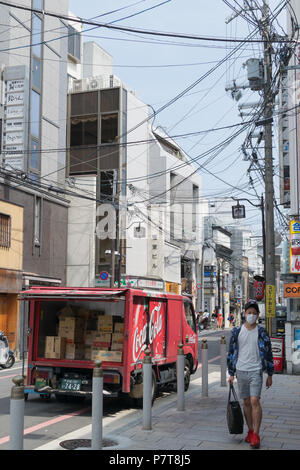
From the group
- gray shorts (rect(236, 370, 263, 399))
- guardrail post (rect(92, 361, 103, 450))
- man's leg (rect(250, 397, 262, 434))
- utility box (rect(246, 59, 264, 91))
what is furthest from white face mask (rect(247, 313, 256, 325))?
utility box (rect(246, 59, 264, 91))

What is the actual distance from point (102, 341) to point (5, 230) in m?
15.7

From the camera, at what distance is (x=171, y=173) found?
55000mm

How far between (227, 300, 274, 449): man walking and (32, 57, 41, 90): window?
25949mm

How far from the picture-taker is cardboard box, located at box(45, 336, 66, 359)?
10.8 m

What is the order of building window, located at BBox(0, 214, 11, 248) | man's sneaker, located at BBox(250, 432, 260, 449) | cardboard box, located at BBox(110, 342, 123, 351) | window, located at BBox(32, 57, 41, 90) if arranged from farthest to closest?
window, located at BBox(32, 57, 41, 90) < building window, located at BBox(0, 214, 11, 248) < cardboard box, located at BBox(110, 342, 123, 351) < man's sneaker, located at BBox(250, 432, 260, 449)

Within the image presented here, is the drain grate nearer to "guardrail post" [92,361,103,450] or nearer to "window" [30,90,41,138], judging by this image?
"guardrail post" [92,361,103,450]

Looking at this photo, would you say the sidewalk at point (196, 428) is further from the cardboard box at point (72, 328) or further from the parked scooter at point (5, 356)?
the parked scooter at point (5, 356)

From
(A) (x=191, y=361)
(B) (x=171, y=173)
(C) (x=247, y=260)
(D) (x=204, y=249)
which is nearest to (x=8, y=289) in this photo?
(A) (x=191, y=361)

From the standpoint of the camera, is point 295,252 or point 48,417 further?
point 295,252

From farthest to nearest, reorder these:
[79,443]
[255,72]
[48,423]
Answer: [255,72] < [48,423] < [79,443]

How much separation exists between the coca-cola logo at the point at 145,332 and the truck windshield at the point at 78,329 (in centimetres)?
42

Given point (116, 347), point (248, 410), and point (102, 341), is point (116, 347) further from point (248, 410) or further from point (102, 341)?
point (248, 410)

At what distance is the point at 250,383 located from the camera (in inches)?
290

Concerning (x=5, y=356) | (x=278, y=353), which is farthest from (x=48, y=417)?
(x=5, y=356)
